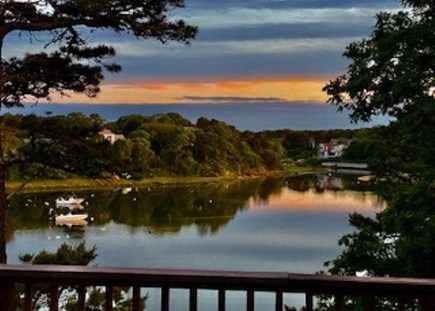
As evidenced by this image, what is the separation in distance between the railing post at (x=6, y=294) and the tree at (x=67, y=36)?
616 cm

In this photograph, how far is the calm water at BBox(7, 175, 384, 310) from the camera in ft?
74.2

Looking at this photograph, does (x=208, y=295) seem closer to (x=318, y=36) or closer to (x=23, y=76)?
(x=23, y=76)

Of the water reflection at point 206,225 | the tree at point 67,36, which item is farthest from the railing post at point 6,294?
the water reflection at point 206,225

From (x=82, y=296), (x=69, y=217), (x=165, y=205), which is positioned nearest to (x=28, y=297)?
(x=82, y=296)

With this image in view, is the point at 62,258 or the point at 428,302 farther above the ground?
the point at 428,302

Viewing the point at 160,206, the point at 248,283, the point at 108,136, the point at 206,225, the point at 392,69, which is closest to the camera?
the point at 248,283

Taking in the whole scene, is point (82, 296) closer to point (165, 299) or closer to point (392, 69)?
point (165, 299)

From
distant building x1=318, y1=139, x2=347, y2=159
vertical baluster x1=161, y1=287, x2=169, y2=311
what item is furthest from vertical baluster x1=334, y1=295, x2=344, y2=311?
distant building x1=318, y1=139, x2=347, y2=159

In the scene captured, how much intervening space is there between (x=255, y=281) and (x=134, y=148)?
1162 inches

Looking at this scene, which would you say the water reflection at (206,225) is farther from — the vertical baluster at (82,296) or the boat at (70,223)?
the vertical baluster at (82,296)

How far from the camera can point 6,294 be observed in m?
2.21

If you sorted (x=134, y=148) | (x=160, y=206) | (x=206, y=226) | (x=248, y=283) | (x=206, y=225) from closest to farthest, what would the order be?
(x=248, y=283)
(x=206, y=226)
(x=134, y=148)
(x=206, y=225)
(x=160, y=206)

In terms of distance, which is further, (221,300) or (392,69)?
(392,69)

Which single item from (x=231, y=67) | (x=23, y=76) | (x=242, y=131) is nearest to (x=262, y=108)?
(x=231, y=67)
